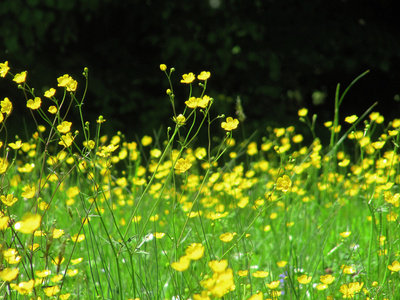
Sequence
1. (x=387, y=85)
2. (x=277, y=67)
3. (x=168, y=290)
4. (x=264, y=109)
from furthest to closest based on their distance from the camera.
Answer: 1. (x=387, y=85)
2. (x=264, y=109)
3. (x=277, y=67)
4. (x=168, y=290)

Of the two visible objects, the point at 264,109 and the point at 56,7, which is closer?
the point at 56,7

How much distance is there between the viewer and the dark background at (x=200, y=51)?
5.34 m

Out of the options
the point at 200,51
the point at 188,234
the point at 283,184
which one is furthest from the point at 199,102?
the point at 200,51

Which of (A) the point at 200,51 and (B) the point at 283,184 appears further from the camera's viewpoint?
(A) the point at 200,51

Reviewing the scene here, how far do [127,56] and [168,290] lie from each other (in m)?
4.23

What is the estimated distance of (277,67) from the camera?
17.7 ft

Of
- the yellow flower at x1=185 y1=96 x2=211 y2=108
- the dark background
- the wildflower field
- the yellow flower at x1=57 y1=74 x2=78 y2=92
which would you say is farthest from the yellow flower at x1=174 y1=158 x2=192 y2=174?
the dark background

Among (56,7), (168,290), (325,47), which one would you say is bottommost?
(168,290)

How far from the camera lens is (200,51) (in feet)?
17.8

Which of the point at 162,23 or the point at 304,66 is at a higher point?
the point at 162,23

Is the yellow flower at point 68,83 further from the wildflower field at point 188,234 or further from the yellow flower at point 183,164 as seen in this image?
the yellow flower at point 183,164

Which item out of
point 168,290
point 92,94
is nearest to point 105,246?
point 168,290

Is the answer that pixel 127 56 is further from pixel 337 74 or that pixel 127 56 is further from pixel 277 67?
pixel 337 74

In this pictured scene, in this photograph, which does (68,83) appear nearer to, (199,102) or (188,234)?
(199,102)
